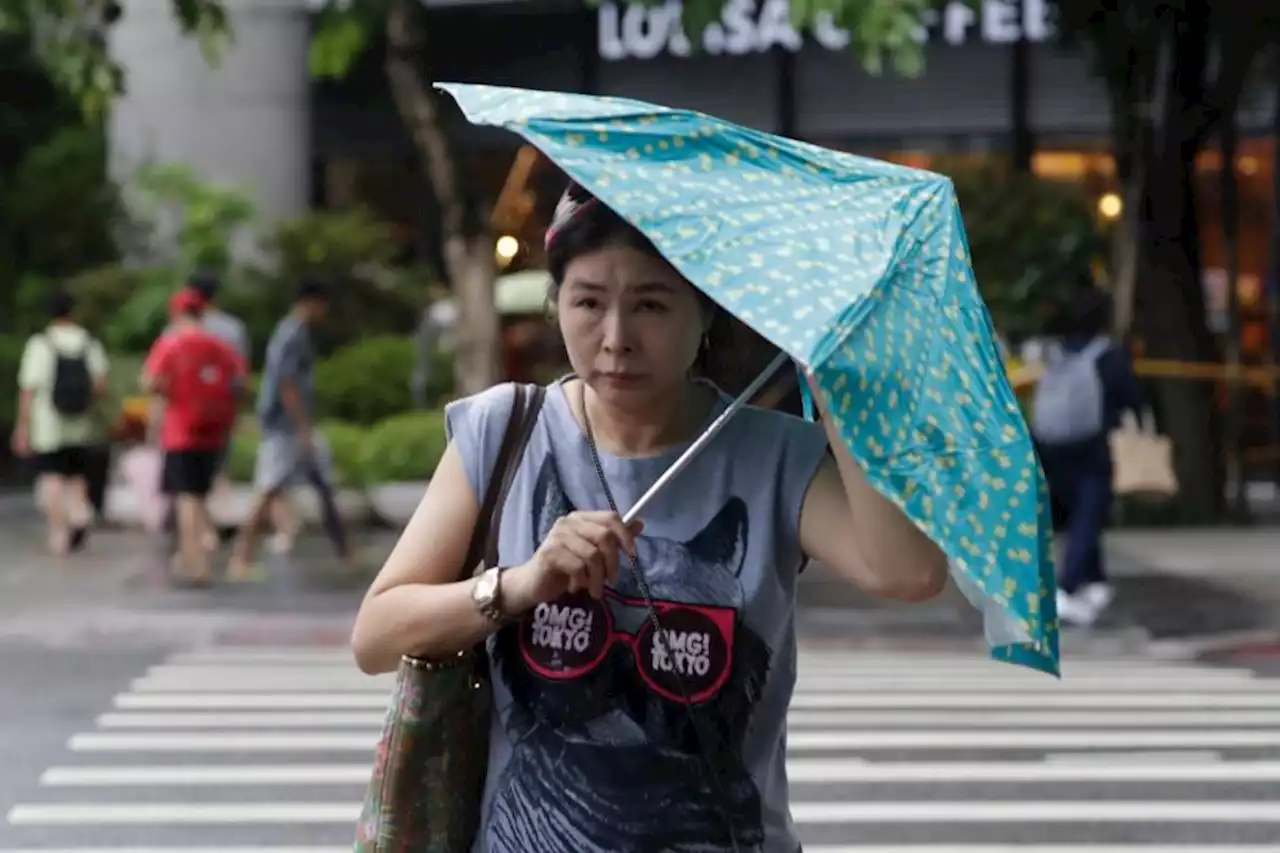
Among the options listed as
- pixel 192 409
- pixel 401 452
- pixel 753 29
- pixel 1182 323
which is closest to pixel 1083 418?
pixel 192 409

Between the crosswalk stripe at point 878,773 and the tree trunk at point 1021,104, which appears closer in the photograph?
the crosswalk stripe at point 878,773

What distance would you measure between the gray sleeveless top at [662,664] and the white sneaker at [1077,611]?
9.38 metres

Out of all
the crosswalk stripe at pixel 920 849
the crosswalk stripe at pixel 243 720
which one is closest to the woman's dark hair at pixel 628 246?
the crosswalk stripe at pixel 920 849

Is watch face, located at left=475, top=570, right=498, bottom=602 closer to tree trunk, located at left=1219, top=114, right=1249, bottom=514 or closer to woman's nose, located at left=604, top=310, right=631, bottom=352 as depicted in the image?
woman's nose, located at left=604, top=310, right=631, bottom=352

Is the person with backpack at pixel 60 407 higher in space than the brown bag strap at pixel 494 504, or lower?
lower

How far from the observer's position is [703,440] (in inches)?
107

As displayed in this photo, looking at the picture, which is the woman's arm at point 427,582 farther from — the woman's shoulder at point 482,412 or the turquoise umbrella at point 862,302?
the turquoise umbrella at point 862,302

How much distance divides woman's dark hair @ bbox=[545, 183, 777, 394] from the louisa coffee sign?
17.1m

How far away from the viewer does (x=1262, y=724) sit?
914cm

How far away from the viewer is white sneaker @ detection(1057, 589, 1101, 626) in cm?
1195

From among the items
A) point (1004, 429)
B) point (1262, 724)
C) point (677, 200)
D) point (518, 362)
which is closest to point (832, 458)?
point (1004, 429)

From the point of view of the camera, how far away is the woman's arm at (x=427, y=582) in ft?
8.96

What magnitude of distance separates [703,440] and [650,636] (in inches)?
9.8

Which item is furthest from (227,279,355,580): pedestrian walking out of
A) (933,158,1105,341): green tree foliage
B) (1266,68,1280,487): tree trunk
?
(1266,68,1280,487): tree trunk
